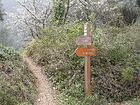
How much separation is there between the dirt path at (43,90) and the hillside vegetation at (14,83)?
0.28 m

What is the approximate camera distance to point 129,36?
16.5 meters

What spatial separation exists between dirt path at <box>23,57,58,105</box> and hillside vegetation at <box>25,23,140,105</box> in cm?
27

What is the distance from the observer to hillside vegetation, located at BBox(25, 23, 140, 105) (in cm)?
1374

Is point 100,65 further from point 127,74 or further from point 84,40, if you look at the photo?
point 84,40

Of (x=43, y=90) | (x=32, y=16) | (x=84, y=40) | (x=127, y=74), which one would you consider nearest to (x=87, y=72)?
(x=84, y=40)

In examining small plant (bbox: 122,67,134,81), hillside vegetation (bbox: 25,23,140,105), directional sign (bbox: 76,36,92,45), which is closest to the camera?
directional sign (bbox: 76,36,92,45)

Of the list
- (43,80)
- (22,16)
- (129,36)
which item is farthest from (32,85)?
(22,16)

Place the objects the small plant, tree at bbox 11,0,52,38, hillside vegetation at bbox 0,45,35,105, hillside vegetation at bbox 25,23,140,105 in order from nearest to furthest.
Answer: hillside vegetation at bbox 0,45,35,105 < hillside vegetation at bbox 25,23,140,105 < the small plant < tree at bbox 11,0,52,38

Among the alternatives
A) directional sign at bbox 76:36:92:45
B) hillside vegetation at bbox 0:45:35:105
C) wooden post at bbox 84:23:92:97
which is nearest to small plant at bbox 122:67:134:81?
wooden post at bbox 84:23:92:97

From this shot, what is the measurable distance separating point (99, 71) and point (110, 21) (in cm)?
617

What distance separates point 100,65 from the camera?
1478 cm

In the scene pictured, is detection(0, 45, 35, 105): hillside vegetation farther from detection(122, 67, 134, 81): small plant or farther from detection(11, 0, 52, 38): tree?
detection(11, 0, 52, 38): tree

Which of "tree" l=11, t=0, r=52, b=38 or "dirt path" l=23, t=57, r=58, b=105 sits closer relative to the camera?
"dirt path" l=23, t=57, r=58, b=105

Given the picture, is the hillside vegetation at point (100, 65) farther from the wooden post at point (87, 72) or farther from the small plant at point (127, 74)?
the wooden post at point (87, 72)
